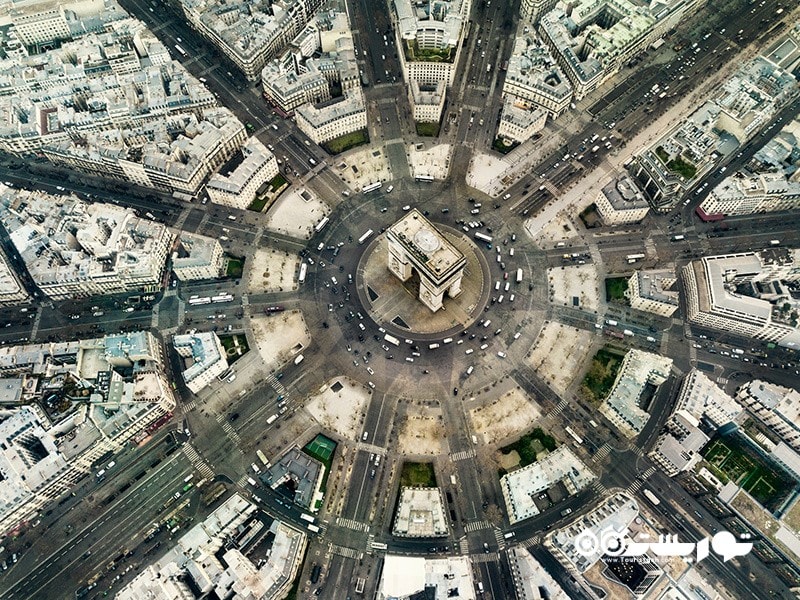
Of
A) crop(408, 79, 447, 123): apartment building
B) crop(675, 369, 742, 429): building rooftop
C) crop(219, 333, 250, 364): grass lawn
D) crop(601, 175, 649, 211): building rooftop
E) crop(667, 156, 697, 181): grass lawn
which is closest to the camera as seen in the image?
crop(675, 369, 742, 429): building rooftop

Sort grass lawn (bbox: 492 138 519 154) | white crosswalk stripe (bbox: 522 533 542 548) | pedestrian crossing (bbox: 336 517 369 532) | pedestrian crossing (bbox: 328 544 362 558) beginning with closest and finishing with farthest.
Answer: pedestrian crossing (bbox: 328 544 362 558) < white crosswalk stripe (bbox: 522 533 542 548) < pedestrian crossing (bbox: 336 517 369 532) < grass lawn (bbox: 492 138 519 154)

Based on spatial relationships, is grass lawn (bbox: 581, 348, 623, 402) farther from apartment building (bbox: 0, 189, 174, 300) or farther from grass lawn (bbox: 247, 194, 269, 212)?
apartment building (bbox: 0, 189, 174, 300)

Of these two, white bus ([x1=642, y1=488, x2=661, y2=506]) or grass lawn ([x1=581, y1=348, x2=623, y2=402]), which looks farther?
grass lawn ([x1=581, y1=348, x2=623, y2=402])

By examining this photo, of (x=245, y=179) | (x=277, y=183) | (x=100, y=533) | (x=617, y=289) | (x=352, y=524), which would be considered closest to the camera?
(x=100, y=533)

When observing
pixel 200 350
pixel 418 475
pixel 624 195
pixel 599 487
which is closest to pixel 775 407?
pixel 599 487

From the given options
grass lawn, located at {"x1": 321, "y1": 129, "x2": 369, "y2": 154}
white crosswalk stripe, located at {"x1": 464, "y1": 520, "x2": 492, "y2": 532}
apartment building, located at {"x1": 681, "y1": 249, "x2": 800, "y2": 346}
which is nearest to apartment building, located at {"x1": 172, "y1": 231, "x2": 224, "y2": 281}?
grass lawn, located at {"x1": 321, "y1": 129, "x2": 369, "y2": 154}

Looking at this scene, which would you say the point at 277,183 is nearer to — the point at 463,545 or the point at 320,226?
the point at 320,226

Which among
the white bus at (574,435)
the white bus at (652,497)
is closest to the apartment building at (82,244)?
the white bus at (574,435)

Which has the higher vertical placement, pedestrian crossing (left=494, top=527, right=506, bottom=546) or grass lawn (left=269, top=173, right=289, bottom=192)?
grass lawn (left=269, top=173, right=289, bottom=192)
